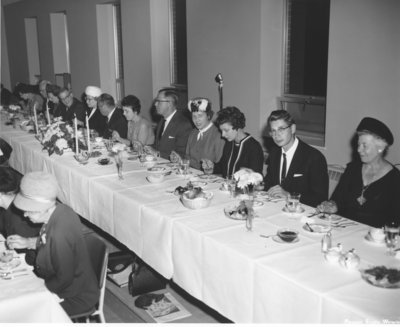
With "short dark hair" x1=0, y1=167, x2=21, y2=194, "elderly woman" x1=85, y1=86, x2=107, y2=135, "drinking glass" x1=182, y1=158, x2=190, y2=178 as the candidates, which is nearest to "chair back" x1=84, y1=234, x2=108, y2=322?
"short dark hair" x1=0, y1=167, x2=21, y2=194

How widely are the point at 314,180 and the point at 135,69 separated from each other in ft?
15.4

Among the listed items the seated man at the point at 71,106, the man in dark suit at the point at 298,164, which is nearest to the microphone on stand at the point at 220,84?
the man in dark suit at the point at 298,164

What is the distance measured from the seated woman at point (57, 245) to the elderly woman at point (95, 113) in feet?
13.4

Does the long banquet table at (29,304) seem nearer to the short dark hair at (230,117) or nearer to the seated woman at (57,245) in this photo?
the seated woman at (57,245)

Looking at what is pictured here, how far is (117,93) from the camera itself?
859 cm

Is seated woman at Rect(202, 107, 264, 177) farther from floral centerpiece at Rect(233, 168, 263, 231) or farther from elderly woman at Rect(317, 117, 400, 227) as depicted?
elderly woman at Rect(317, 117, 400, 227)

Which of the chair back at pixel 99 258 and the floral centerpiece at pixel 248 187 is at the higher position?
the floral centerpiece at pixel 248 187

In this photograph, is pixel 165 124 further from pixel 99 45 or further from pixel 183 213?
pixel 99 45

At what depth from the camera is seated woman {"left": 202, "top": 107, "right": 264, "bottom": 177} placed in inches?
150

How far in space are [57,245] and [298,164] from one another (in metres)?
1.92

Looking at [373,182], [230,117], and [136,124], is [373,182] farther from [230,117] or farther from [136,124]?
[136,124]

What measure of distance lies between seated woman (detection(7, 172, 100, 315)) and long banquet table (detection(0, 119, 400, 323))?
583mm

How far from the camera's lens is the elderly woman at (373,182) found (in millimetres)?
2980

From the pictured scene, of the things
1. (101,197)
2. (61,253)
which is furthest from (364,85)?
(61,253)
